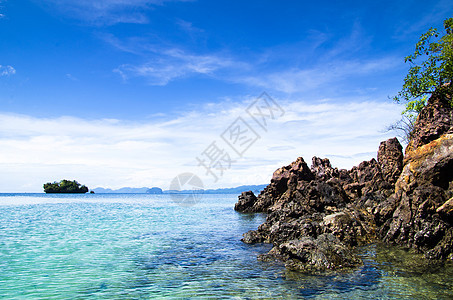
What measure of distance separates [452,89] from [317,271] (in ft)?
71.4

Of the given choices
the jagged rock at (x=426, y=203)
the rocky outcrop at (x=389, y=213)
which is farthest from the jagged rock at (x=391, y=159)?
the jagged rock at (x=426, y=203)

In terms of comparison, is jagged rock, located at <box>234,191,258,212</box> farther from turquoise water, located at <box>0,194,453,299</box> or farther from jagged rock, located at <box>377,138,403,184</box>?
turquoise water, located at <box>0,194,453,299</box>

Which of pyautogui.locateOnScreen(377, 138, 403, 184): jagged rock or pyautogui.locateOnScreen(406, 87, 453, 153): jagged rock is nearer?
pyautogui.locateOnScreen(406, 87, 453, 153): jagged rock

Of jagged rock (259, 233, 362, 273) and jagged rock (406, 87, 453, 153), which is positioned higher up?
jagged rock (406, 87, 453, 153)

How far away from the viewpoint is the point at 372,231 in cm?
2270

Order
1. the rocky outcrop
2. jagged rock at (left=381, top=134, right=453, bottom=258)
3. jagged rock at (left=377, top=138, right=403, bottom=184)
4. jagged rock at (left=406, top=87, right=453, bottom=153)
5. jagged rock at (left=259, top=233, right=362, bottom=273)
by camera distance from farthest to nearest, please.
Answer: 1. jagged rock at (left=377, top=138, right=403, bottom=184)
2. jagged rock at (left=406, top=87, right=453, bottom=153)
3. jagged rock at (left=381, top=134, right=453, bottom=258)
4. the rocky outcrop
5. jagged rock at (left=259, top=233, right=362, bottom=273)

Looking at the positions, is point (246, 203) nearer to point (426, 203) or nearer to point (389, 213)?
point (389, 213)

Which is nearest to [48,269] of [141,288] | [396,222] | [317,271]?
[141,288]

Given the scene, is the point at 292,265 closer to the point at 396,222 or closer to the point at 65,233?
the point at 396,222

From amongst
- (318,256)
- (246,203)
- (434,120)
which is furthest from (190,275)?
(246,203)

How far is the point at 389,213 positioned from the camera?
73.4ft

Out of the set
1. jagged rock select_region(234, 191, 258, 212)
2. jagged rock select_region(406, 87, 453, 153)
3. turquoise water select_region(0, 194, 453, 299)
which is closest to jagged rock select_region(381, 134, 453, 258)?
turquoise water select_region(0, 194, 453, 299)

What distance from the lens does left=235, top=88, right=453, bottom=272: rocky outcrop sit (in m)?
15.9

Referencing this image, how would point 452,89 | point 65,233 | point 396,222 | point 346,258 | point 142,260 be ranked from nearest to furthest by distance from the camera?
point 346,258 < point 142,260 < point 396,222 < point 452,89 < point 65,233
